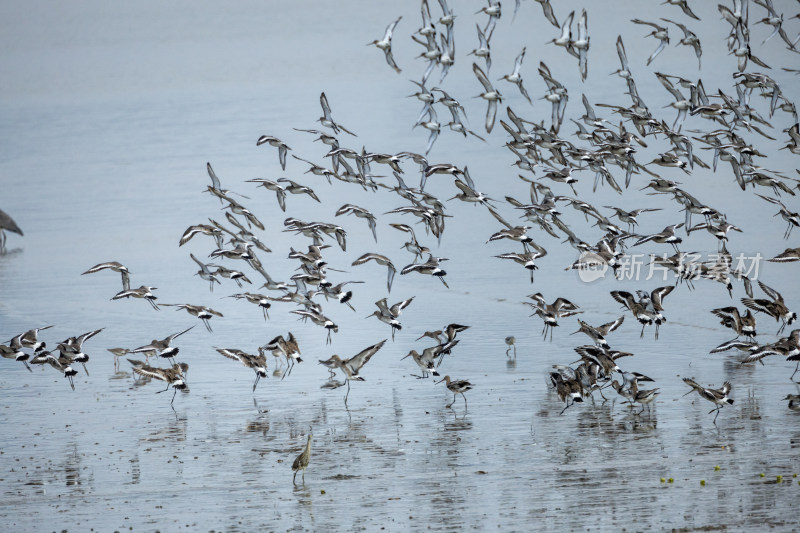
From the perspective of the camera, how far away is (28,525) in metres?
10.9

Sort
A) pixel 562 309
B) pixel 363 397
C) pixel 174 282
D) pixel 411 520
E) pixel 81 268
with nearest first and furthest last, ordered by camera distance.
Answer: pixel 411 520
pixel 363 397
pixel 562 309
pixel 174 282
pixel 81 268

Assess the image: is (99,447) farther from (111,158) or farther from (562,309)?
(111,158)

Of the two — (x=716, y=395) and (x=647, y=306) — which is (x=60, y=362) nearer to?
(x=647, y=306)

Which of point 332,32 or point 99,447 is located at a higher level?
point 332,32

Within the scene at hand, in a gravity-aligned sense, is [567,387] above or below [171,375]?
below

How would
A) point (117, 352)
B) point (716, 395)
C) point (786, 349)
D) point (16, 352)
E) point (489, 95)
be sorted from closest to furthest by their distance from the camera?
1. point (716, 395)
2. point (786, 349)
3. point (16, 352)
4. point (117, 352)
5. point (489, 95)

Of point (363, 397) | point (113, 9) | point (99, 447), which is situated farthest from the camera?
point (113, 9)

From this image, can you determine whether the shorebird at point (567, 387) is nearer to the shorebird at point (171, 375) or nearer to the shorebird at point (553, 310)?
the shorebird at point (553, 310)

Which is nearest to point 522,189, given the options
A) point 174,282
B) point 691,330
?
point 174,282

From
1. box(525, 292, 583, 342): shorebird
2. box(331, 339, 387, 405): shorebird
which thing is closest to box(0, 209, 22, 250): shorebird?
box(331, 339, 387, 405): shorebird

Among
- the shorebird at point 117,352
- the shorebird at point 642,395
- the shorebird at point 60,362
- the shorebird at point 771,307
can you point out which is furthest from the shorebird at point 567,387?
the shorebird at point 117,352

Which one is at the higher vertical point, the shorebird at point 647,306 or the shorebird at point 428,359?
the shorebird at point 647,306

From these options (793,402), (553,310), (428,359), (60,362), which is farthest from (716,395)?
(60,362)

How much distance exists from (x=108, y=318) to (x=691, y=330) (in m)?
9.94
